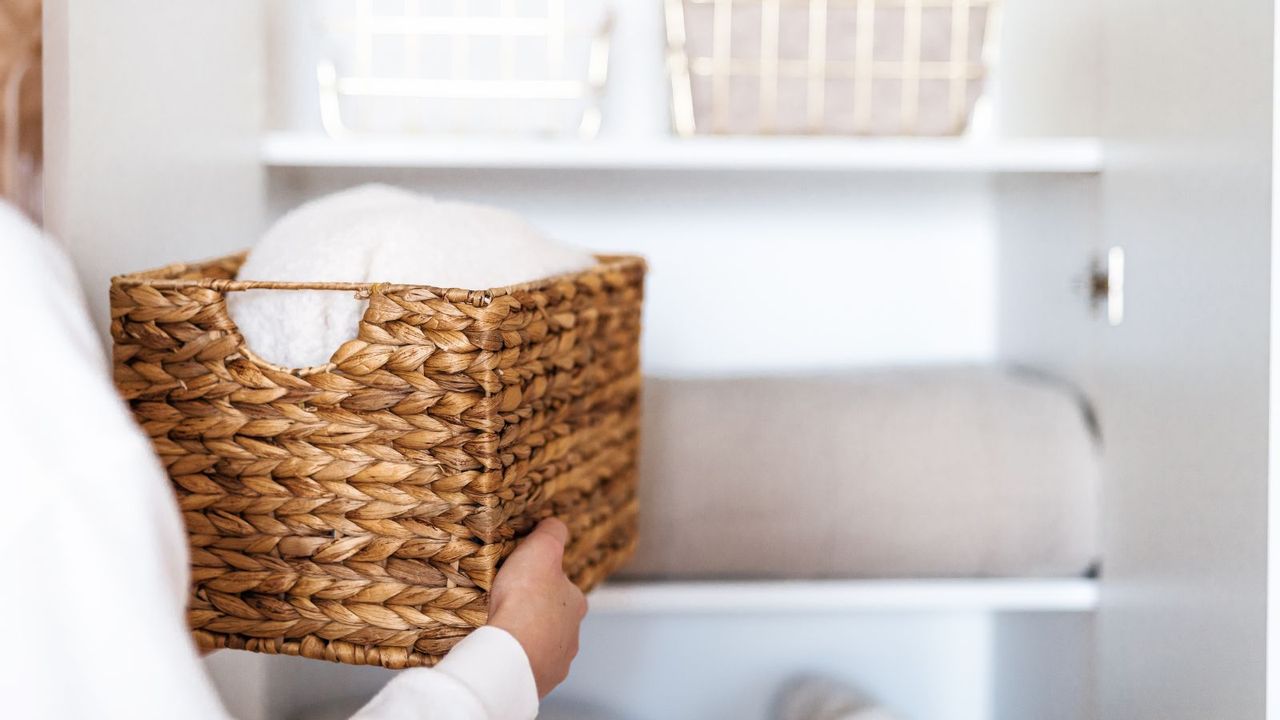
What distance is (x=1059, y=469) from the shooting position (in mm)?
898

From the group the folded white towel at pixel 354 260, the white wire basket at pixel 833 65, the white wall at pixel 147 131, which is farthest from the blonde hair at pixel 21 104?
the white wire basket at pixel 833 65

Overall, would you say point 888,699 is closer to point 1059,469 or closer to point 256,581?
point 1059,469

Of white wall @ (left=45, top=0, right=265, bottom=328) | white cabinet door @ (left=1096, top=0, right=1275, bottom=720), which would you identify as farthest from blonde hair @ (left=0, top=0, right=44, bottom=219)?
white cabinet door @ (left=1096, top=0, right=1275, bottom=720)

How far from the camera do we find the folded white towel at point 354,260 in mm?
521

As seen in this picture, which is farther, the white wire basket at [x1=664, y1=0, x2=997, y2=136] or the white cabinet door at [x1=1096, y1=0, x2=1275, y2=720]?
the white wire basket at [x1=664, y1=0, x2=997, y2=136]

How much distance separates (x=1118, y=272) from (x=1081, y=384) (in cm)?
13

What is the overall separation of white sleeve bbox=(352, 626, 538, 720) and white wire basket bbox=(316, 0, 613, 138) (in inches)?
25.8

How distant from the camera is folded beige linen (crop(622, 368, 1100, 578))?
2.92 feet

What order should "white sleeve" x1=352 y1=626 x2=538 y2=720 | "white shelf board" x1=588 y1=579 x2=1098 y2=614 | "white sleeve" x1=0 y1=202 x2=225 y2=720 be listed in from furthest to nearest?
"white shelf board" x1=588 y1=579 x2=1098 y2=614
"white sleeve" x1=352 y1=626 x2=538 y2=720
"white sleeve" x1=0 y1=202 x2=225 y2=720

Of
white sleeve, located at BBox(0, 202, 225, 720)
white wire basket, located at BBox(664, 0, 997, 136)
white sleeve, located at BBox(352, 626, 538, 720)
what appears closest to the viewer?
white sleeve, located at BBox(0, 202, 225, 720)

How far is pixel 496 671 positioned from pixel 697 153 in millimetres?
537

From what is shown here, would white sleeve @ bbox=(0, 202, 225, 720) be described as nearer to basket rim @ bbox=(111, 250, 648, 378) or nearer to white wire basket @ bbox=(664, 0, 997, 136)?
basket rim @ bbox=(111, 250, 648, 378)

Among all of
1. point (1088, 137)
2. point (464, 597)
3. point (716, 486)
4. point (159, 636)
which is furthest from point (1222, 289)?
point (159, 636)

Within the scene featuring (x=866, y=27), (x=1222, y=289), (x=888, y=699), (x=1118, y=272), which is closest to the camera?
(x=1222, y=289)
